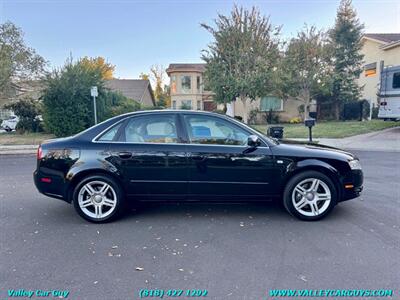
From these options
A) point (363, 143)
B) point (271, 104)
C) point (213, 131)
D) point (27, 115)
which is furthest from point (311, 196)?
point (271, 104)

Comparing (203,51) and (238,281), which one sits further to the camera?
(203,51)

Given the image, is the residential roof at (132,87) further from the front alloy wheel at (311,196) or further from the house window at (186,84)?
the front alloy wheel at (311,196)

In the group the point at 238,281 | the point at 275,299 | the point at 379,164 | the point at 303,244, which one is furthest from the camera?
the point at 379,164

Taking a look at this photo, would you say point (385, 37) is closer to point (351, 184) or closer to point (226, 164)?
point (351, 184)

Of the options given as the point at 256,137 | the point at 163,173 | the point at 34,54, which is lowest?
the point at 163,173

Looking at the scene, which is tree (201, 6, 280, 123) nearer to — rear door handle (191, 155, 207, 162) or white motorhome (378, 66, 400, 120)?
white motorhome (378, 66, 400, 120)

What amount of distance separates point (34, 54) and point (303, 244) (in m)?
20.1

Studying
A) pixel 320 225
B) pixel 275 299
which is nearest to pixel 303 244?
pixel 320 225

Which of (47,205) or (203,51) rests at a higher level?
(203,51)

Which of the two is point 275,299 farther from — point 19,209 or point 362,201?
point 19,209

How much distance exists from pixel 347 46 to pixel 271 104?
7.02m

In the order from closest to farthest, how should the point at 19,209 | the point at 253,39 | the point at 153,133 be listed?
1. the point at 153,133
2. the point at 19,209
3. the point at 253,39

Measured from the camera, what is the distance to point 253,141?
380 cm

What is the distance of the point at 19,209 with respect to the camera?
4512 mm
